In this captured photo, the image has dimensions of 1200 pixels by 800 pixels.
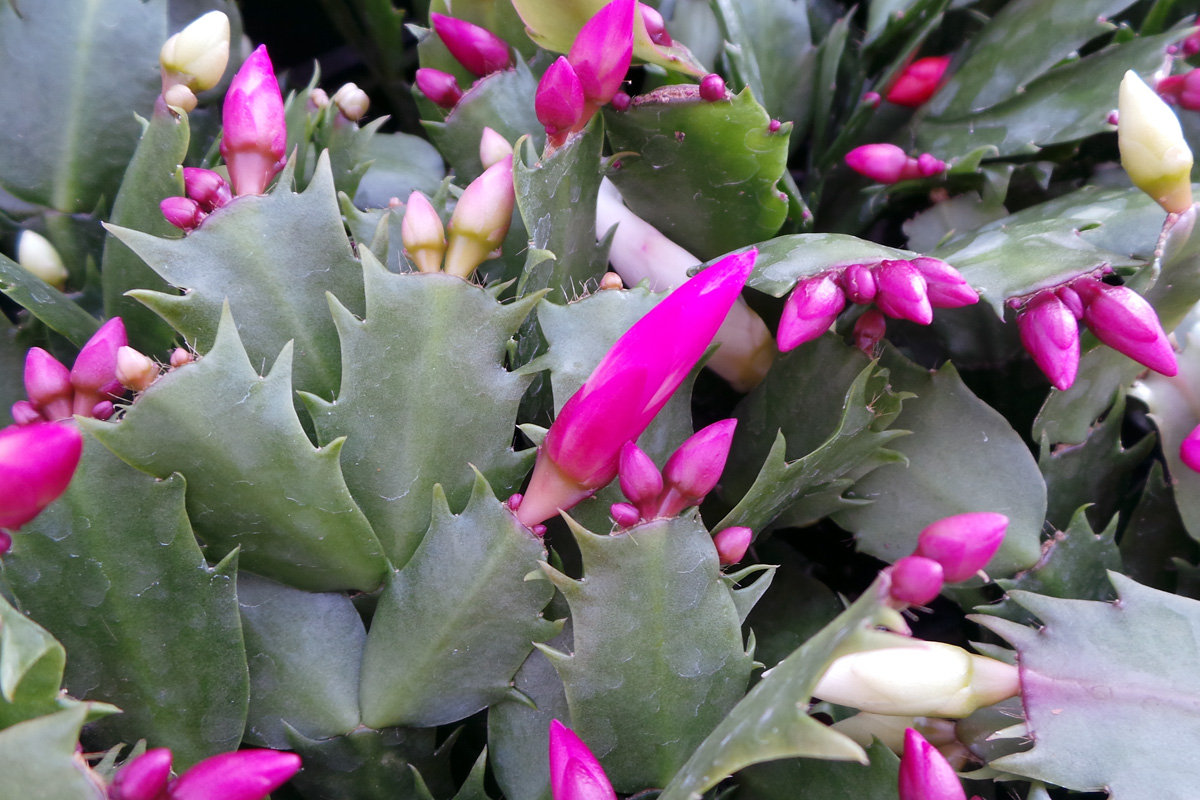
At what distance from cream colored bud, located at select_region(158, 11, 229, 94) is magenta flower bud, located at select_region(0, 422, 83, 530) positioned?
313 mm

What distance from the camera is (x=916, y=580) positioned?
0.36 metres

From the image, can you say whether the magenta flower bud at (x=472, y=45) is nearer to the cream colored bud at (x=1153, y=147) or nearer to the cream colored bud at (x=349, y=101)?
the cream colored bud at (x=349, y=101)

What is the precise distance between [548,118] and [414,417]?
209mm

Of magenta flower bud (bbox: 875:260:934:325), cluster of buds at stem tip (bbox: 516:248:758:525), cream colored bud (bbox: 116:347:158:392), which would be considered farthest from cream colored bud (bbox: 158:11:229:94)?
magenta flower bud (bbox: 875:260:934:325)

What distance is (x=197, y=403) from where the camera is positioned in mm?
449

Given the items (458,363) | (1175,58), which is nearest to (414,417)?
(458,363)

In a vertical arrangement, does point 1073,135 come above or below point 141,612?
above

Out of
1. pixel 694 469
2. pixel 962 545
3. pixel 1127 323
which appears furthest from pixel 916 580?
pixel 1127 323

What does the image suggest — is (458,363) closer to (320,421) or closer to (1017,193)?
(320,421)

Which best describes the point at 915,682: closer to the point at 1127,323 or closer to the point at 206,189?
the point at 1127,323

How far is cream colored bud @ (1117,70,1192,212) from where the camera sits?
1.72 feet

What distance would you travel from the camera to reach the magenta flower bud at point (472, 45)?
65 cm

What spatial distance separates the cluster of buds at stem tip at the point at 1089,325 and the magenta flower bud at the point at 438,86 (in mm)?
428

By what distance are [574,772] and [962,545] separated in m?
0.21
